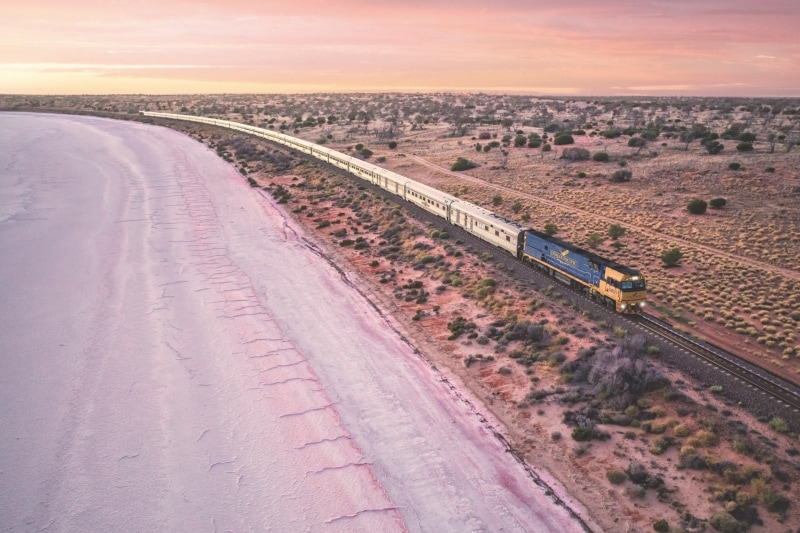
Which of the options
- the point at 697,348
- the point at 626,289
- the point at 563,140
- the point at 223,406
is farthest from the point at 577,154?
the point at 223,406

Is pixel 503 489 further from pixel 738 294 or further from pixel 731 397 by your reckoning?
pixel 738 294

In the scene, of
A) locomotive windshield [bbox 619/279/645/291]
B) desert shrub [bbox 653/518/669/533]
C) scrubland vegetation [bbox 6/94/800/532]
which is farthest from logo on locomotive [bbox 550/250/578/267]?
desert shrub [bbox 653/518/669/533]

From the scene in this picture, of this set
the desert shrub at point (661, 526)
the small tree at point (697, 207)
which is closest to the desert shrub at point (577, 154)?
the small tree at point (697, 207)

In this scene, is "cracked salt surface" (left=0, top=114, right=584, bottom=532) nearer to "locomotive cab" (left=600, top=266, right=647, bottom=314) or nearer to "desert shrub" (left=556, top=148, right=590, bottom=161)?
"locomotive cab" (left=600, top=266, right=647, bottom=314)

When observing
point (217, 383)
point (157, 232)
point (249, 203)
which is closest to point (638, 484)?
point (217, 383)

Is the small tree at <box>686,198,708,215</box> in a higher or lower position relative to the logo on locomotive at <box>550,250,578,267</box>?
higher

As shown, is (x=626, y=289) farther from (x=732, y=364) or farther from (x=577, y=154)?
(x=577, y=154)
